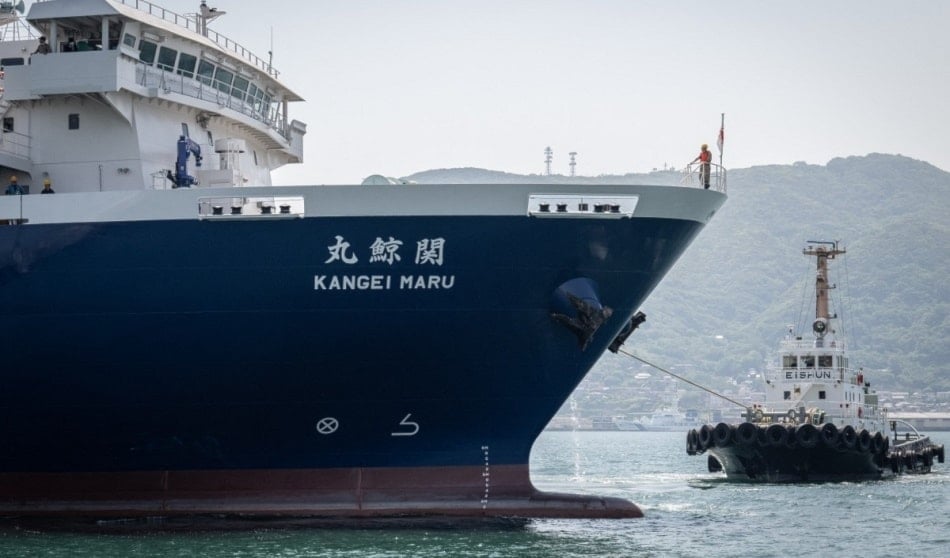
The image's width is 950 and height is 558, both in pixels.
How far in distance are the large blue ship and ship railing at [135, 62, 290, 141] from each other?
0.11 meters

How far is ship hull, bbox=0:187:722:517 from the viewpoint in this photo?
2383 centimetres

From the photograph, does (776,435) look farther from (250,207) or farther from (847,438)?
(250,207)

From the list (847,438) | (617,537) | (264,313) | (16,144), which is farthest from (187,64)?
(847,438)

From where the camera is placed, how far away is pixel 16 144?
2623cm

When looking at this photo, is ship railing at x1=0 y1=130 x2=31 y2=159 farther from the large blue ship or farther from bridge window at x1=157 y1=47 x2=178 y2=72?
bridge window at x1=157 y1=47 x2=178 y2=72

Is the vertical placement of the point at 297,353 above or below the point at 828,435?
above

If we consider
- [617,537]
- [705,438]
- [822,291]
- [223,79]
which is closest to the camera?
[617,537]

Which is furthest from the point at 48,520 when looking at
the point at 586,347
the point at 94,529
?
the point at 586,347

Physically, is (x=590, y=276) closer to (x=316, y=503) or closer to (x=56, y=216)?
(x=316, y=503)

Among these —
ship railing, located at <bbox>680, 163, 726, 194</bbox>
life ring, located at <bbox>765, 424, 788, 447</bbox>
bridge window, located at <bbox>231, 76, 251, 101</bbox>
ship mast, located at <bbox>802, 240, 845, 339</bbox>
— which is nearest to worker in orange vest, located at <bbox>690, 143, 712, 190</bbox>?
ship railing, located at <bbox>680, 163, 726, 194</bbox>

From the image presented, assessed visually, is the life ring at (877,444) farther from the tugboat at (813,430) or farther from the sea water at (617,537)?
the sea water at (617,537)

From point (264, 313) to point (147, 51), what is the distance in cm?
604

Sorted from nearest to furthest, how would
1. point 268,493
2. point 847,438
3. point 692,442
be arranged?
1. point 268,493
2. point 847,438
3. point 692,442

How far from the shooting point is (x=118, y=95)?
84.3 feet
